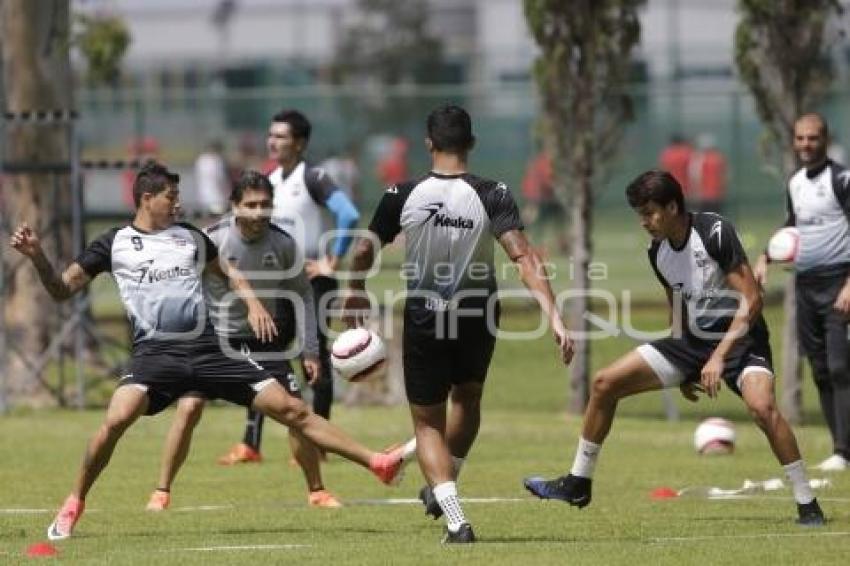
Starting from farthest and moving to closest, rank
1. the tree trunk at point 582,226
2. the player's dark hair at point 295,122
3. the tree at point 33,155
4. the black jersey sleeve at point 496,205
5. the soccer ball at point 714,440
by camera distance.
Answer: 1. the tree at point 33,155
2. the tree trunk at point 582,226
3. the soccer ball at point 714,440
4. the player's dark hair at point 295,122
5. the black jersey sleeve at point 496,205

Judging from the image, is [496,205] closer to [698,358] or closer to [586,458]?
[698,358]

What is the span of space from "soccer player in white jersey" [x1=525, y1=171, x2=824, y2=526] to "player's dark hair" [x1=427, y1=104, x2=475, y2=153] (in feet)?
3.72

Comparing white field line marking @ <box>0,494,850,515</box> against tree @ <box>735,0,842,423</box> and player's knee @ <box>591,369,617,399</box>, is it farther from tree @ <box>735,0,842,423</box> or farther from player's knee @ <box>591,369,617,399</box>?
tree @ <box>735,0,842,423</box>

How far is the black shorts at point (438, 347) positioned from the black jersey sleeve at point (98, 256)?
179cm

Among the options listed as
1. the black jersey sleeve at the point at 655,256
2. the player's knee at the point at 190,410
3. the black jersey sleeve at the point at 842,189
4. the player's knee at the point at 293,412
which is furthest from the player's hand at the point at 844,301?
the player's knee at the point at 293,412

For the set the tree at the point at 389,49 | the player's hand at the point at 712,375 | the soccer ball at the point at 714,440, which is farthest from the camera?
the tree at the point at 389,49

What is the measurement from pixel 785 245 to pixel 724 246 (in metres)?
3.71

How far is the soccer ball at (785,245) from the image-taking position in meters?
14.8

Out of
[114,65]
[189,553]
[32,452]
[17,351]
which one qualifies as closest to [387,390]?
Result: [17,351]

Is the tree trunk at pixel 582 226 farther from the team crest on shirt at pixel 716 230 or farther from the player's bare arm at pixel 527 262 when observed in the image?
the player's bare arm at pixel 527 262

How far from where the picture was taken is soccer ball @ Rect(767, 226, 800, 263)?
14808 mm

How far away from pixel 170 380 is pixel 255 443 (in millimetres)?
4419

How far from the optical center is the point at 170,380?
37.4 feet

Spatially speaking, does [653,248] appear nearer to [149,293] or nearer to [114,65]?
[149,293]
